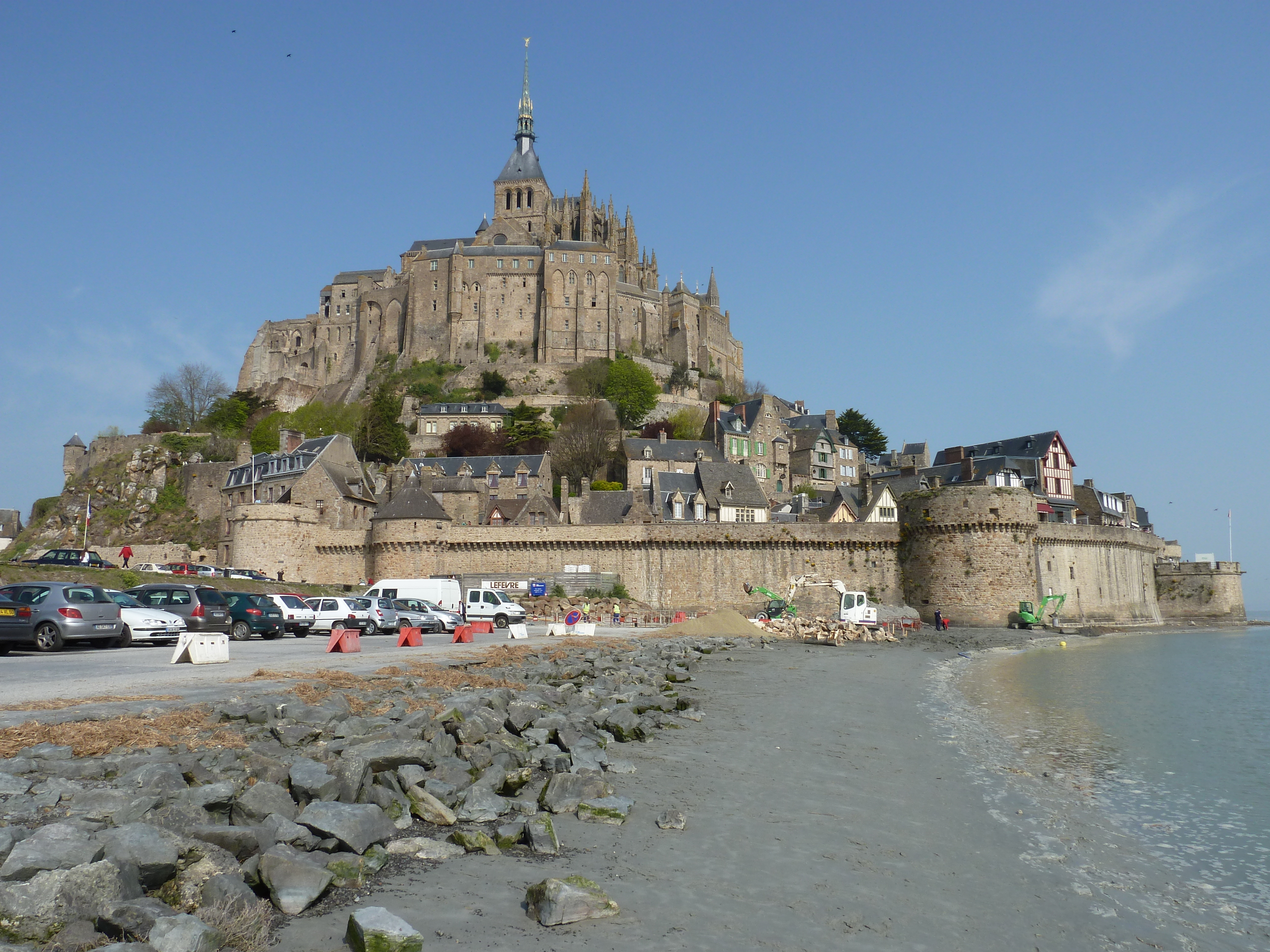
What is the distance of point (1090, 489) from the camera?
62156 millimetres

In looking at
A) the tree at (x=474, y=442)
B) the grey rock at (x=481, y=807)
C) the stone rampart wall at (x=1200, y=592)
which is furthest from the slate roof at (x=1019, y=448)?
the grey rock at (x=481, y=807)

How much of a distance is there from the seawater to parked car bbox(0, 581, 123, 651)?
56.9ft

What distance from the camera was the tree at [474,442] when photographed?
70625 mm

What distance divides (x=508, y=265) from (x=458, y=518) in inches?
1904

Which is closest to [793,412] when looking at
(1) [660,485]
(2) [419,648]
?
(1) [660,485]

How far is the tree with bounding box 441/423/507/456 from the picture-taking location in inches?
2781

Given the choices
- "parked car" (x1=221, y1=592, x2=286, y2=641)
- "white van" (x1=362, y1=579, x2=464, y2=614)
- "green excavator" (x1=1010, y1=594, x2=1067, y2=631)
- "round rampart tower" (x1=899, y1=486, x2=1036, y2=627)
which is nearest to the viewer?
"parked car" (x1=221, y1=592, x2=286, y2=641)

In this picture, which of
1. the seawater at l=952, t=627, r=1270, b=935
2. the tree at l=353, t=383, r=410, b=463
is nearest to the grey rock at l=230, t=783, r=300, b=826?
the seawater at l=952, t=627, r=1270, b=935

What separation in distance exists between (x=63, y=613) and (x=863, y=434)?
79976 millimetres

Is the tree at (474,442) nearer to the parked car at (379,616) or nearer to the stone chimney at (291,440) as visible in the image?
the stone chimney at (291,440)

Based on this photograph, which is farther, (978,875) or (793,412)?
(793,412)

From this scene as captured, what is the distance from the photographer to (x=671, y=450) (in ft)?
213

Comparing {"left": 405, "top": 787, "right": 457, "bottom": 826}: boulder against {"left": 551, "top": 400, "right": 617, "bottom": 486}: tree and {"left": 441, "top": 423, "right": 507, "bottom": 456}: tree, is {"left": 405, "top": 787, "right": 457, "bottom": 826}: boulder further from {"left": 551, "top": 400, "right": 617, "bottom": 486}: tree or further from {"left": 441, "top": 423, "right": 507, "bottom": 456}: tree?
{"left": 441, "top": 423, "right": 507, "bottom": 456}: tree

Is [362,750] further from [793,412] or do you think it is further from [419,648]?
[793,412]
